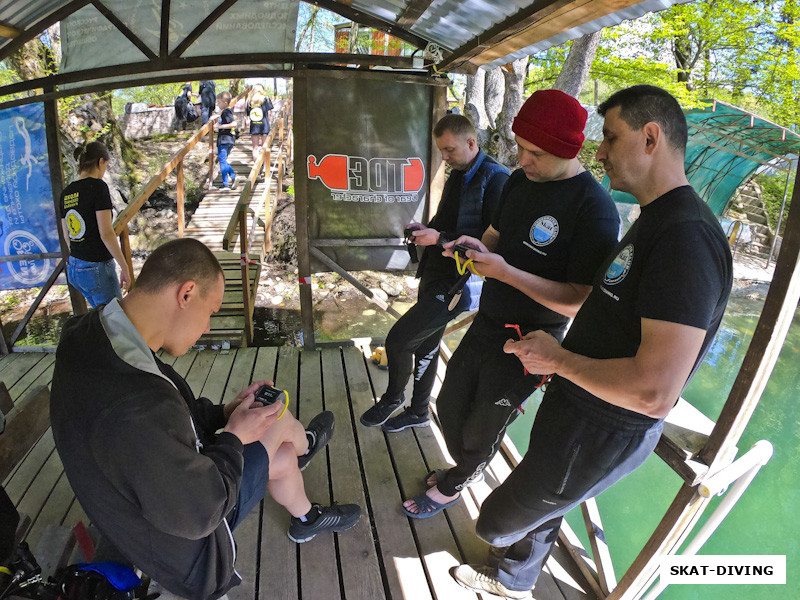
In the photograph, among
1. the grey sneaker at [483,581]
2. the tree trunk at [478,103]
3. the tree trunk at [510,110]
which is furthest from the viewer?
the tree trunk at [478,103]

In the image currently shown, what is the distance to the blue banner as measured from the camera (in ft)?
13.6

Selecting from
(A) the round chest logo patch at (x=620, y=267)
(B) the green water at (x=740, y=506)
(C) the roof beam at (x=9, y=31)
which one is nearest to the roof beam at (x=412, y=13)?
(A) the round chest logo patch at (x=620, y=267)

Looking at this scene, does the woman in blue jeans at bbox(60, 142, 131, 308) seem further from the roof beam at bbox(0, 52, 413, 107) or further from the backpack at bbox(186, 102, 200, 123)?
the backpack at bbox(186, 102, 200, 123)

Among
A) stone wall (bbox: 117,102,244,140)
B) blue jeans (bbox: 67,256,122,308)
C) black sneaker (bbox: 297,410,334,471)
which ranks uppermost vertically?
stone wall (bbox: 117,102,244,140)

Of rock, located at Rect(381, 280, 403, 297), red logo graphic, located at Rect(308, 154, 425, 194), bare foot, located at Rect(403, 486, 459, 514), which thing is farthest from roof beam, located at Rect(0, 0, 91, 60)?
rock, located at Rect(381, 280, 403, 297)

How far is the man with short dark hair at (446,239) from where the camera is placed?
2652 mm

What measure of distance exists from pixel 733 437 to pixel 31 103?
209 inches

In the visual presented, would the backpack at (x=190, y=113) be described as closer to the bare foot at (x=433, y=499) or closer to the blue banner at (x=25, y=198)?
the blue banner at (x=25, y=198)

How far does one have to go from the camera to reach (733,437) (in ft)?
5.29

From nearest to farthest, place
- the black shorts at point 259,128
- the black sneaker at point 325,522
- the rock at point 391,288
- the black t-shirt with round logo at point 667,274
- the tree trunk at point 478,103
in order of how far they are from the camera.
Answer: the black t-shirt with round logo at point 667,274, the black sneaker at point 325,522, the black shorts at point 259,128, the rock at point 391,288, the tree trunk at point 478,103

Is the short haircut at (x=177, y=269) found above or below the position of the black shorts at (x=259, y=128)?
below

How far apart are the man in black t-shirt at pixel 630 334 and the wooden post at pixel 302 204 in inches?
111

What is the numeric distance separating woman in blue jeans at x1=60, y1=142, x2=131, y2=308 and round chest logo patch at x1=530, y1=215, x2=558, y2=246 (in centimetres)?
299

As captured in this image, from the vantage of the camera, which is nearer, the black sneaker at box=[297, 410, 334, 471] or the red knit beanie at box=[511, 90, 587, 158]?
the red knit beanie at box=[511, 90, 587, 158]
